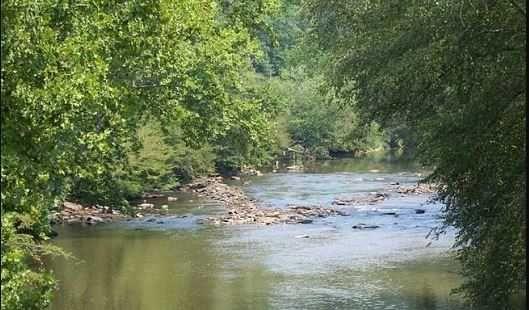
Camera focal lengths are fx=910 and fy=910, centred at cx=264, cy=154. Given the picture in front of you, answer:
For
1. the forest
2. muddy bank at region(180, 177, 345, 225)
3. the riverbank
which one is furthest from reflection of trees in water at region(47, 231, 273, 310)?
muddy bank at region(180, 177, 345, 225)

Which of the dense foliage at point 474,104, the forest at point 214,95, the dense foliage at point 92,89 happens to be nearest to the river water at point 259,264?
the dense foliage at point 92,89

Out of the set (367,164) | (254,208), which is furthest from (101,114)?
(367,164)

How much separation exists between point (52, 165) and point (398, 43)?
4741 millimetres

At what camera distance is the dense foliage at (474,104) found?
999 centimetres

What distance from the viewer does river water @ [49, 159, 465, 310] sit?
17844 mm

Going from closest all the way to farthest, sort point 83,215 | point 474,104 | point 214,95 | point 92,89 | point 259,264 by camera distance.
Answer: point 474,104 < point 92,89 < point 214,95 < point 259,264 < point 83,215

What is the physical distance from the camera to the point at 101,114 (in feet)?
47.9

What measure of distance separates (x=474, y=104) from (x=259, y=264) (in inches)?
469

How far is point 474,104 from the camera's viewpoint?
34.0 ft

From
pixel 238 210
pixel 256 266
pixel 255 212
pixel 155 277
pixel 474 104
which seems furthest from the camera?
pixel 238 210

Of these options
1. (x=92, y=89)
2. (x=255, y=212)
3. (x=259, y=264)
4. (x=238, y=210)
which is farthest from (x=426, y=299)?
(x=238, y=210)

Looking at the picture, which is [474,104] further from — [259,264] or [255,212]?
[255,212]

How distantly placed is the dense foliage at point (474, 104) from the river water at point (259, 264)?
18.5 ft

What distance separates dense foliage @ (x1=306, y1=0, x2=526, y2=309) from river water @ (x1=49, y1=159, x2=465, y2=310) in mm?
5624
